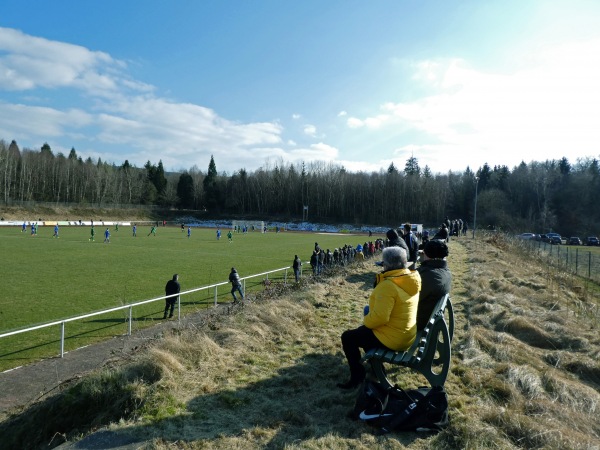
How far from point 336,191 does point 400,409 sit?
9801cm

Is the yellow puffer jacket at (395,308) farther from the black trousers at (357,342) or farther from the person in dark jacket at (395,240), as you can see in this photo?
the person in dark jacket at (395,240)

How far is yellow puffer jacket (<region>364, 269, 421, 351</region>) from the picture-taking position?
3961 mm

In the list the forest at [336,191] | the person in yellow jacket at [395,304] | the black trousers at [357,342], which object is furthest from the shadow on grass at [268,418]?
the forest at [336,191]

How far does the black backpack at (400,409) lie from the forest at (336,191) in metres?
73.9

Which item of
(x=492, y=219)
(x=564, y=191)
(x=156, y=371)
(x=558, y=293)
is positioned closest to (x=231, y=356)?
(x=156, y=371)

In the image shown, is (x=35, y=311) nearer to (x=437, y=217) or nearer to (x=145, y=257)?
(x=145, y=257)

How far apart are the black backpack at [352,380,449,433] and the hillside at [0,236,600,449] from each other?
0.31ft

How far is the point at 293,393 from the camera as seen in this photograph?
4453 mm

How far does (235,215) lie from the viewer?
324 feet

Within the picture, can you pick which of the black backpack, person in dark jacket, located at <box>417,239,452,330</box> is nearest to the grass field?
the black backpack

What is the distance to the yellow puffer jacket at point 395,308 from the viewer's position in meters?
3.96

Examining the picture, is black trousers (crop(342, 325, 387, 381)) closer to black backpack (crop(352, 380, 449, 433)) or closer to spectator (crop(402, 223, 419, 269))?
black backpack (crop(352, 380, 449, 433))

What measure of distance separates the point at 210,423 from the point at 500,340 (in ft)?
15.9

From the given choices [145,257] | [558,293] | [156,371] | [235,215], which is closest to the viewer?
[156,371]
